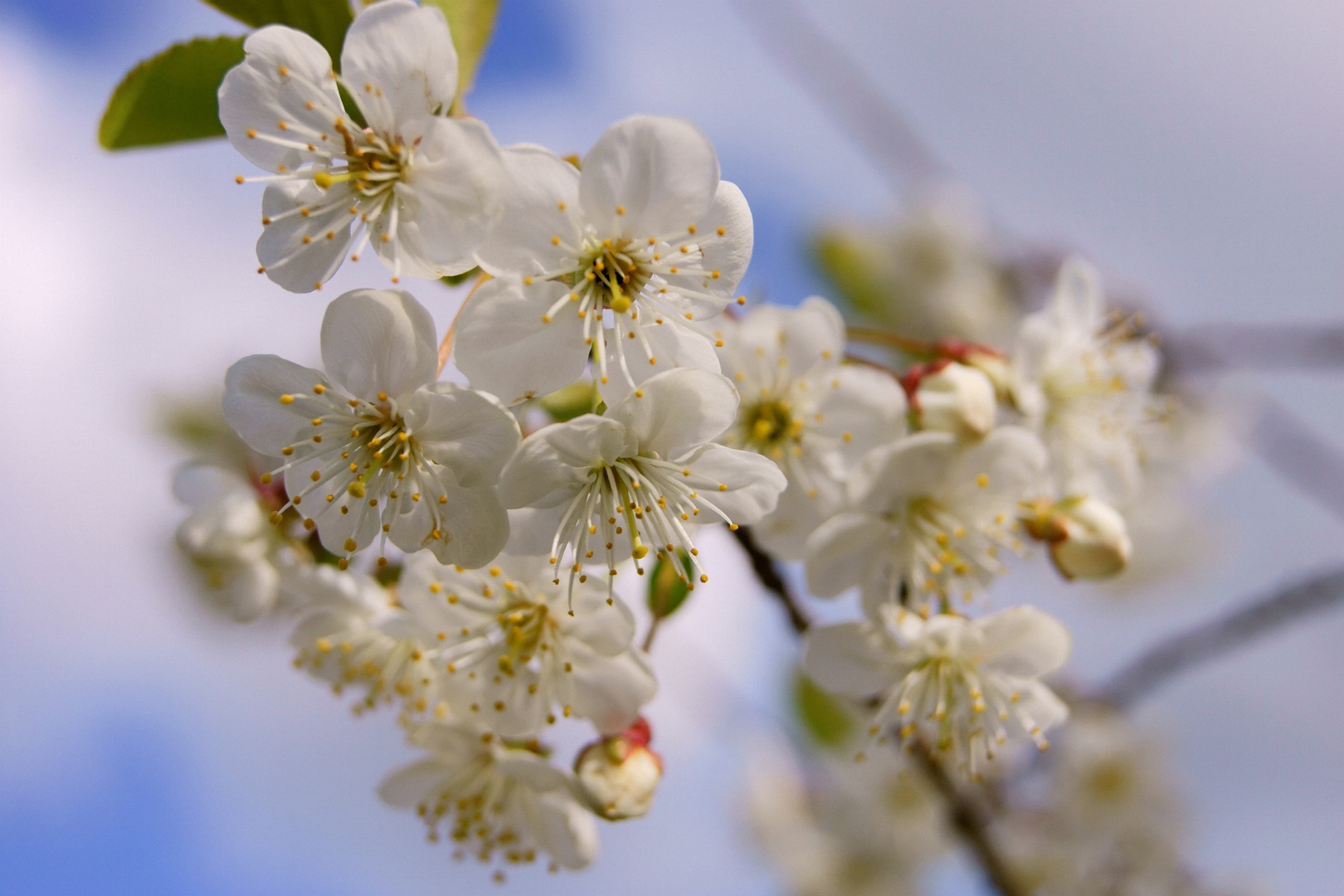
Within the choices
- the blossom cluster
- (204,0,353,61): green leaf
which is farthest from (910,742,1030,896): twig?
(204,0,353,61): green leaf

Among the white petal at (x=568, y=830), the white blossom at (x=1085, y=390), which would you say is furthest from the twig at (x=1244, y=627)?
the white petal at (x=568, y=830)

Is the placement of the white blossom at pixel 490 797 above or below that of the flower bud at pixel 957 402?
below

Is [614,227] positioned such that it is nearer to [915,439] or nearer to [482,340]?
[482,340]

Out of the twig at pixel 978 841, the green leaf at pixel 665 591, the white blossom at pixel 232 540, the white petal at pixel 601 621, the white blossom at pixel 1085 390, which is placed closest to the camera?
Answer: the white petal at pixel 601 621

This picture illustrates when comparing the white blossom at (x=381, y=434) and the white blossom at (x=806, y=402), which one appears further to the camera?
the white blossom at (x=806, y=402)

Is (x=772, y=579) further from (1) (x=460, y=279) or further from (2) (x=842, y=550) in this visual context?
(1) (x=460, y=279)

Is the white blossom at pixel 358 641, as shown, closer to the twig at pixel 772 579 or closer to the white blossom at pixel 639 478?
the white blossom at pixel 639 478

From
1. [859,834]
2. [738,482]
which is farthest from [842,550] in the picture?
[859,834]
